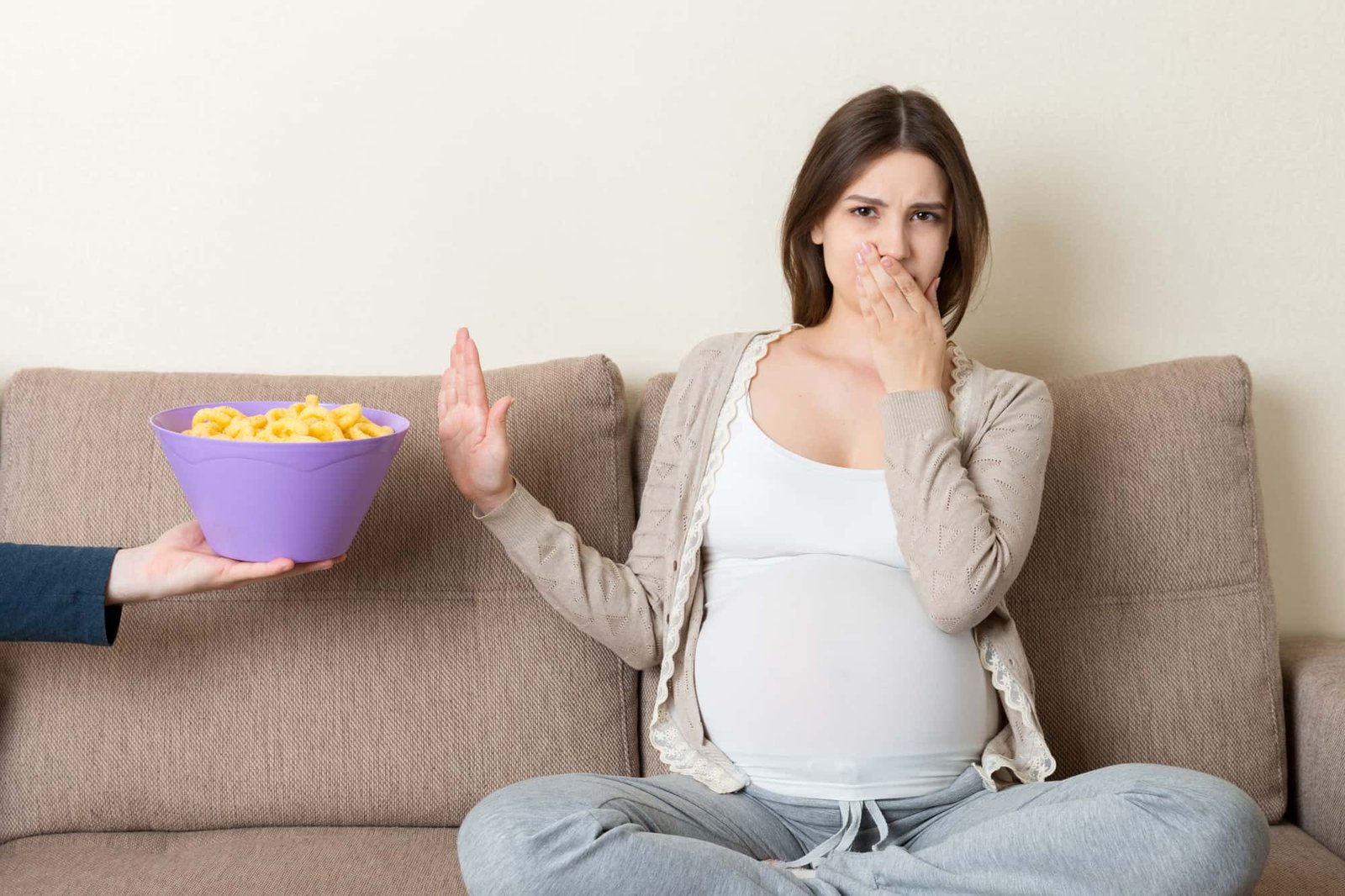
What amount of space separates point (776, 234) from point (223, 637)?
1.05m

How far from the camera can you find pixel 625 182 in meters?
1.94

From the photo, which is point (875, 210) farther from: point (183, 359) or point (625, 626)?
point (183, 359)

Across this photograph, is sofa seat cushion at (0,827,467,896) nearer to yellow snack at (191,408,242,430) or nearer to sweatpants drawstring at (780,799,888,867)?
sweatpants drawstring at (780,799,888,867)

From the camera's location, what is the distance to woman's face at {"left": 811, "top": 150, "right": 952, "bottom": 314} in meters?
1.61

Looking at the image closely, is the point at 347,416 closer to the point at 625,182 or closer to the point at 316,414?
the point at 316,414

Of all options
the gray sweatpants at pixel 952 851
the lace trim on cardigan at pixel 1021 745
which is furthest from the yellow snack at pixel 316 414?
the lace trim on cardigan at pixel 1021 745

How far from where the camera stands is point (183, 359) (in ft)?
6.24

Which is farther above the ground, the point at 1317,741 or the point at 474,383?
the point at 474,383

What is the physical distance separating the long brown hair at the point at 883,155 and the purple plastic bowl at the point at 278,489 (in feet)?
2.25

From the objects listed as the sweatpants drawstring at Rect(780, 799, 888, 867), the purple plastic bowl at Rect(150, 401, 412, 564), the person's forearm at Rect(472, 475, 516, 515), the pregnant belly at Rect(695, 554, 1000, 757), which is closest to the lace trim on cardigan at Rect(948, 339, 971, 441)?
the pregnant belly at Rect(695, 554, 1000, 757)

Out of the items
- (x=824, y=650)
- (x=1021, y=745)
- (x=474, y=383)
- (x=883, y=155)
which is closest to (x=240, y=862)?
(x=474, y=383)

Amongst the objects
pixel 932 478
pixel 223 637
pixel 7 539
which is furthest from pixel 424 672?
pixel 932 478

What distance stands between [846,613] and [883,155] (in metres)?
0.62

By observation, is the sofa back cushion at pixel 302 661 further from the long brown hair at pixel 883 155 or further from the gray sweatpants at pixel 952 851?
the long brown hair at pixel 883 155
